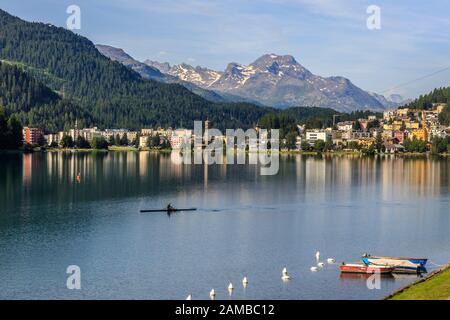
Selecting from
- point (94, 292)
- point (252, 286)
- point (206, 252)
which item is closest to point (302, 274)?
point (252, 286)

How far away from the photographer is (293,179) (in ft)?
299

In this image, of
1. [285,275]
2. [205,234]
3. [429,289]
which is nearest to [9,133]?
[205,234]

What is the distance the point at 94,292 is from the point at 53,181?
50402 mm

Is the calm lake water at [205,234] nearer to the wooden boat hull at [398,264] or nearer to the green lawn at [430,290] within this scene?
the wooden boat hull at [398,264]

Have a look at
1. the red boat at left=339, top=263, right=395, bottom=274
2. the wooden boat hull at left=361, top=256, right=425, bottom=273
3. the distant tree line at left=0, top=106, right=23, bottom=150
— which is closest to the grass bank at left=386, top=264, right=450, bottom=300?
the wooden boat hull at left=361, top=256, right=425, bottom=273

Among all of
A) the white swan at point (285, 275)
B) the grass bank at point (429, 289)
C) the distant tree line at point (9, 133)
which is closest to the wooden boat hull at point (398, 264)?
the grass bank at point (429, 289)

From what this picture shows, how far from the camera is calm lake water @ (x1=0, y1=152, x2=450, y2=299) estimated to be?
31.7 metres

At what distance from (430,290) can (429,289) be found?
1.20ft

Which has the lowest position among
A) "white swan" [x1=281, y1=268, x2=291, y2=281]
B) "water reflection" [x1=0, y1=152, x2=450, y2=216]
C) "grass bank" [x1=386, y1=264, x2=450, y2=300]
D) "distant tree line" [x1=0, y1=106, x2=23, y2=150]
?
"white swan" [x1=281, y1=268, x2=291, y2=281]

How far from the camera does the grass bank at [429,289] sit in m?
26.0

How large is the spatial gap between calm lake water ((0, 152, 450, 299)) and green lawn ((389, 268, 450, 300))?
2195 mm

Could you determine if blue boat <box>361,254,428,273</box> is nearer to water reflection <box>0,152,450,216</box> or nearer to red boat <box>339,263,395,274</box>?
red boat <box>339,263,395,274</box>
